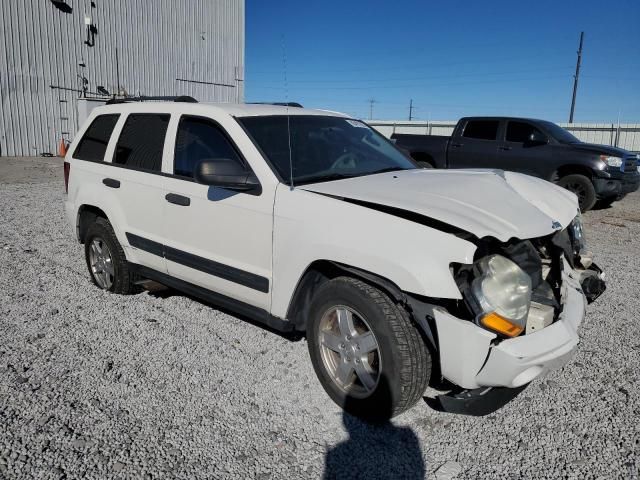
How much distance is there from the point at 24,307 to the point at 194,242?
6.53 ft

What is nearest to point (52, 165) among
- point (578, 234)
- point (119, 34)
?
point (119, 34)

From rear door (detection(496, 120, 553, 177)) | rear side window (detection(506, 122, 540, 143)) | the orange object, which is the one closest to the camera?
rear door (detection(496, 120, 553, 177))

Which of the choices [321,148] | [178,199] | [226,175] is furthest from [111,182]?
[321,148]

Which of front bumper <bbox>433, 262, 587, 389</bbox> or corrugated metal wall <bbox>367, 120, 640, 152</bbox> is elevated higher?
corrugated metal wall <bbox>367, 120, 640, 152</bbox>

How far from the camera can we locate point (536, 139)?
34.3ft

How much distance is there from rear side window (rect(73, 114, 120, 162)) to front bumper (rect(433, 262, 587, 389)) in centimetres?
356

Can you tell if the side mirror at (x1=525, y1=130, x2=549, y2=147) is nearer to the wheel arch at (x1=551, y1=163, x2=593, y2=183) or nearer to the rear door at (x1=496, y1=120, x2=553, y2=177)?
the rear door at (x1=496, y1=120, x2=553, y2=177)

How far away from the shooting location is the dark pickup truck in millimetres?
9664

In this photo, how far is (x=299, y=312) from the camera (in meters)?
3.18

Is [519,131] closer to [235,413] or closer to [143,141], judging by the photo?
[143,141]

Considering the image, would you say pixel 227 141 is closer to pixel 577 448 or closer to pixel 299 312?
pixel 299 312

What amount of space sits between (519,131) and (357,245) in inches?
364

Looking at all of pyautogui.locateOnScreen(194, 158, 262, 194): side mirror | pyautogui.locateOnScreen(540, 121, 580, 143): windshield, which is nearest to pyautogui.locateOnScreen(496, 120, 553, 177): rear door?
pyautogui.locateOnScreen(540, 121, 580, 143): windshield

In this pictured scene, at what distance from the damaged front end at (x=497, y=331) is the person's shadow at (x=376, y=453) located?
34cm
